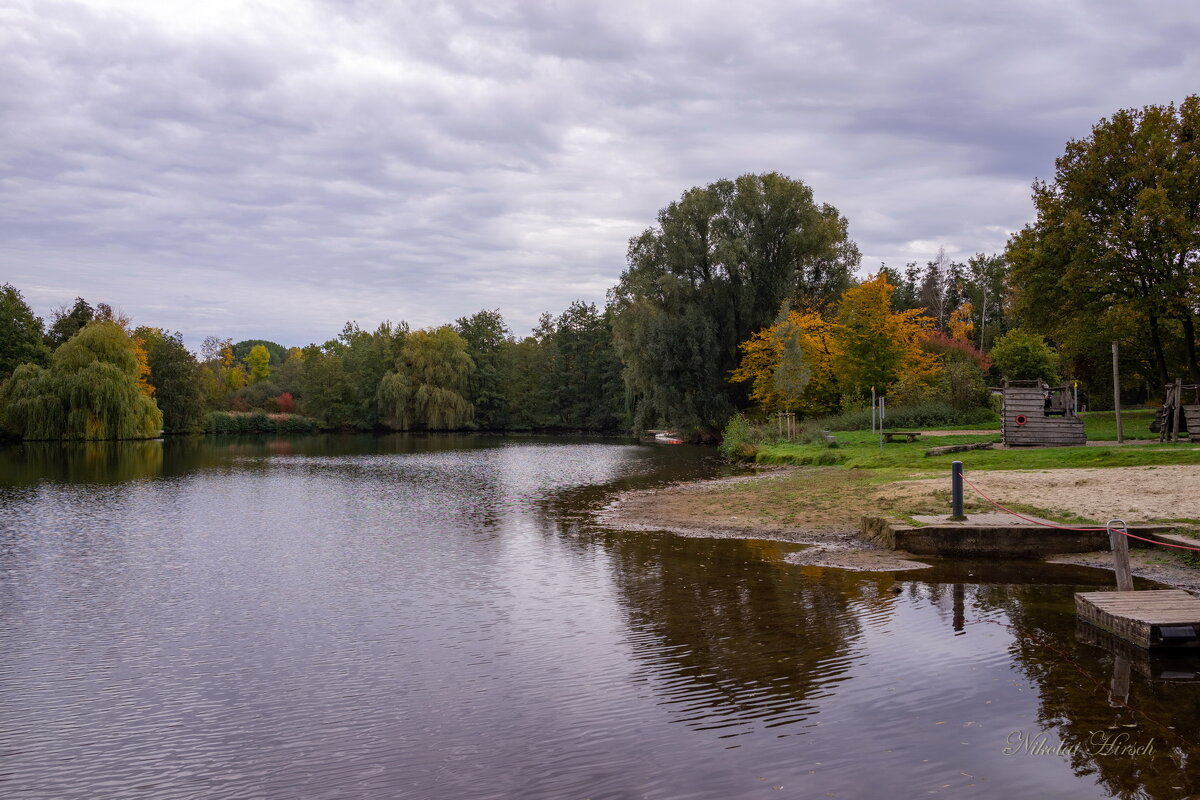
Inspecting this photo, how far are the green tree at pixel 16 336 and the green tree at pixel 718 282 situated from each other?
44469mm

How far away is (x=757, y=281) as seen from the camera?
48781 millimetres

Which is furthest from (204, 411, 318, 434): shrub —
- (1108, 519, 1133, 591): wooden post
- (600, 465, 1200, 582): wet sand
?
(1108, 519, 1133, 591): wooden post

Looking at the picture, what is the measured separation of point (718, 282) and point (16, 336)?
2018 inches

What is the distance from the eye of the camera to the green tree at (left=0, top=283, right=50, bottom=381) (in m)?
59.3

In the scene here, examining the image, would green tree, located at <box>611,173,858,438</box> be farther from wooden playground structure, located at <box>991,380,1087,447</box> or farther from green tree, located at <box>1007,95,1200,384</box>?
wooden playground structure, located at <box>991,380,1087,447</box>

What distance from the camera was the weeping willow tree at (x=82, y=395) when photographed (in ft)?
169

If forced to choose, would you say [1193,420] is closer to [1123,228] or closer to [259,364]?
[1123,228]

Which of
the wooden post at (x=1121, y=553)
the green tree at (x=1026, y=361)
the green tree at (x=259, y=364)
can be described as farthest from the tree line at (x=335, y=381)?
the wooden post at (x=1121, y=553)

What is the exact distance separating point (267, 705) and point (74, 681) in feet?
7.67

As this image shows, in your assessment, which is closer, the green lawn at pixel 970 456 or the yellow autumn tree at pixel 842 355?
the green lawn at pixel 970 456

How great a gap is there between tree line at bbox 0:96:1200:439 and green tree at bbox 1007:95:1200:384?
2.7 inches

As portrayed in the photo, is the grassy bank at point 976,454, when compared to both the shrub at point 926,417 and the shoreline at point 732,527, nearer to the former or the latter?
the shrub at point 926,417

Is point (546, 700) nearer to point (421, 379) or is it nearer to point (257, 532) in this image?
point (257, 532)

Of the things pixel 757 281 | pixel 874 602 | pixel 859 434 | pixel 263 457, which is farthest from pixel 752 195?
pixel 874 602
